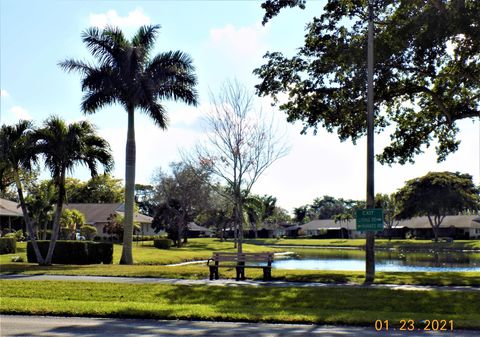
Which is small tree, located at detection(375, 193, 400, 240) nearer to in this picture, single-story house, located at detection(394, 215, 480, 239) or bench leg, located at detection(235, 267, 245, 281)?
single-story house, located at detection(394, 215, 480, 239)

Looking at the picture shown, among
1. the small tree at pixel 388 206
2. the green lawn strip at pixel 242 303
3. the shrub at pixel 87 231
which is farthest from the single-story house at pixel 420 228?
the green lawn strip at pixel 242 303

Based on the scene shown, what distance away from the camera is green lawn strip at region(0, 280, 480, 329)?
443 inches

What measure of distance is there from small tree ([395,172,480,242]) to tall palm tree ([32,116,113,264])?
5574cm

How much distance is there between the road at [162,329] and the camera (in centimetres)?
964

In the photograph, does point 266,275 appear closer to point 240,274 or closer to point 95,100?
point 240,274

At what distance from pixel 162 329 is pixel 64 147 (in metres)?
17.4

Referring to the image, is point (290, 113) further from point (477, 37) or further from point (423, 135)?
point (477, 37)

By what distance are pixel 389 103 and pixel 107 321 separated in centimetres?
1969

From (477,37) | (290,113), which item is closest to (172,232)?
(290,113)

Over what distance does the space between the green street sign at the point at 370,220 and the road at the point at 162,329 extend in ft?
24.3

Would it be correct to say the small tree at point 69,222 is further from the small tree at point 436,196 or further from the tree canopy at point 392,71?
the small tree at point 436,196
